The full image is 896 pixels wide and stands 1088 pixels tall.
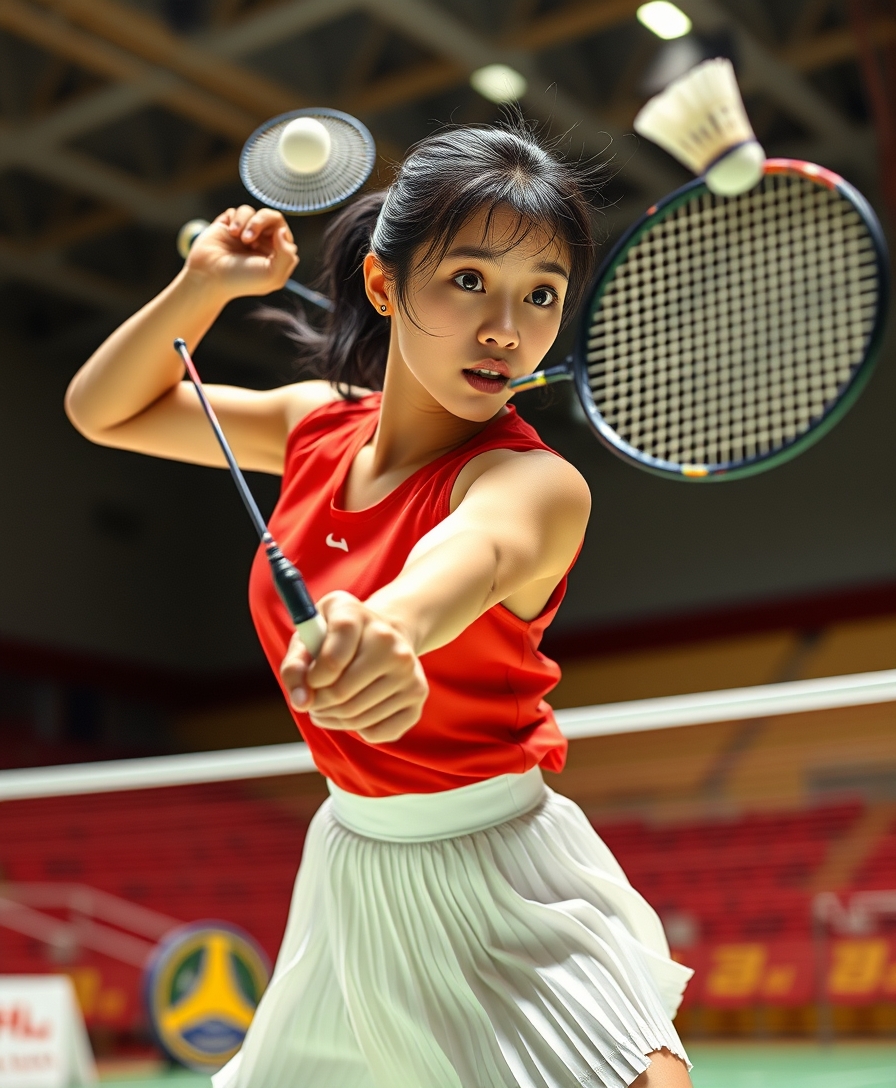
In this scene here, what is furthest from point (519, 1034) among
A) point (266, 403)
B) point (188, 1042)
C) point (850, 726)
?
point (850, 726)

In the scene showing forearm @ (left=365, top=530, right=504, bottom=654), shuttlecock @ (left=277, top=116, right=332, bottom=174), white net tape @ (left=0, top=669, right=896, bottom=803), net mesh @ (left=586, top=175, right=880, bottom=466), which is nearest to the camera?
forearm @ (left=365, top=530, right=504, bottom=654)

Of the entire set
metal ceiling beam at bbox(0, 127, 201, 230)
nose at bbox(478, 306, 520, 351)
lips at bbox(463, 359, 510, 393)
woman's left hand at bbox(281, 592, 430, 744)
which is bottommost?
woman's left hand at bbox(281, 592, 430, 744)

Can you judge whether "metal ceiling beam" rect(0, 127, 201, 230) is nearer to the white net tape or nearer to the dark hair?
the white net tape

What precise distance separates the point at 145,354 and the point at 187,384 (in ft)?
0.39

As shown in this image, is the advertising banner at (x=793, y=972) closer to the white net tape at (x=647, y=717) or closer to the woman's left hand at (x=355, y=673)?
the white net tape at (x=647, y=717)

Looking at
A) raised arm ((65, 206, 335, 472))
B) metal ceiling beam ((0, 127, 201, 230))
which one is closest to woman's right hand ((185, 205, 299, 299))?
raised arm ((65, 206, 335, 472))

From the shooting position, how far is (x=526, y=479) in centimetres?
130

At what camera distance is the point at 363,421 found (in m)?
1.67

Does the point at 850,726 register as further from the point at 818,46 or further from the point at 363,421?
the point at 363,421

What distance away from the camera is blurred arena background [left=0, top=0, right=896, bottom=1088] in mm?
6453

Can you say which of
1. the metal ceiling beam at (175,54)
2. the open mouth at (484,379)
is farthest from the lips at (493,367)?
the metal ceiling beam at (175,54)

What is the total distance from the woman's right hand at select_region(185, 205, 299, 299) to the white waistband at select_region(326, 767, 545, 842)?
2.30 ft

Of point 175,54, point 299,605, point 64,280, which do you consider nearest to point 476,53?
point 175,54

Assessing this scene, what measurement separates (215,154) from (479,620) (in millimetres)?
9263
